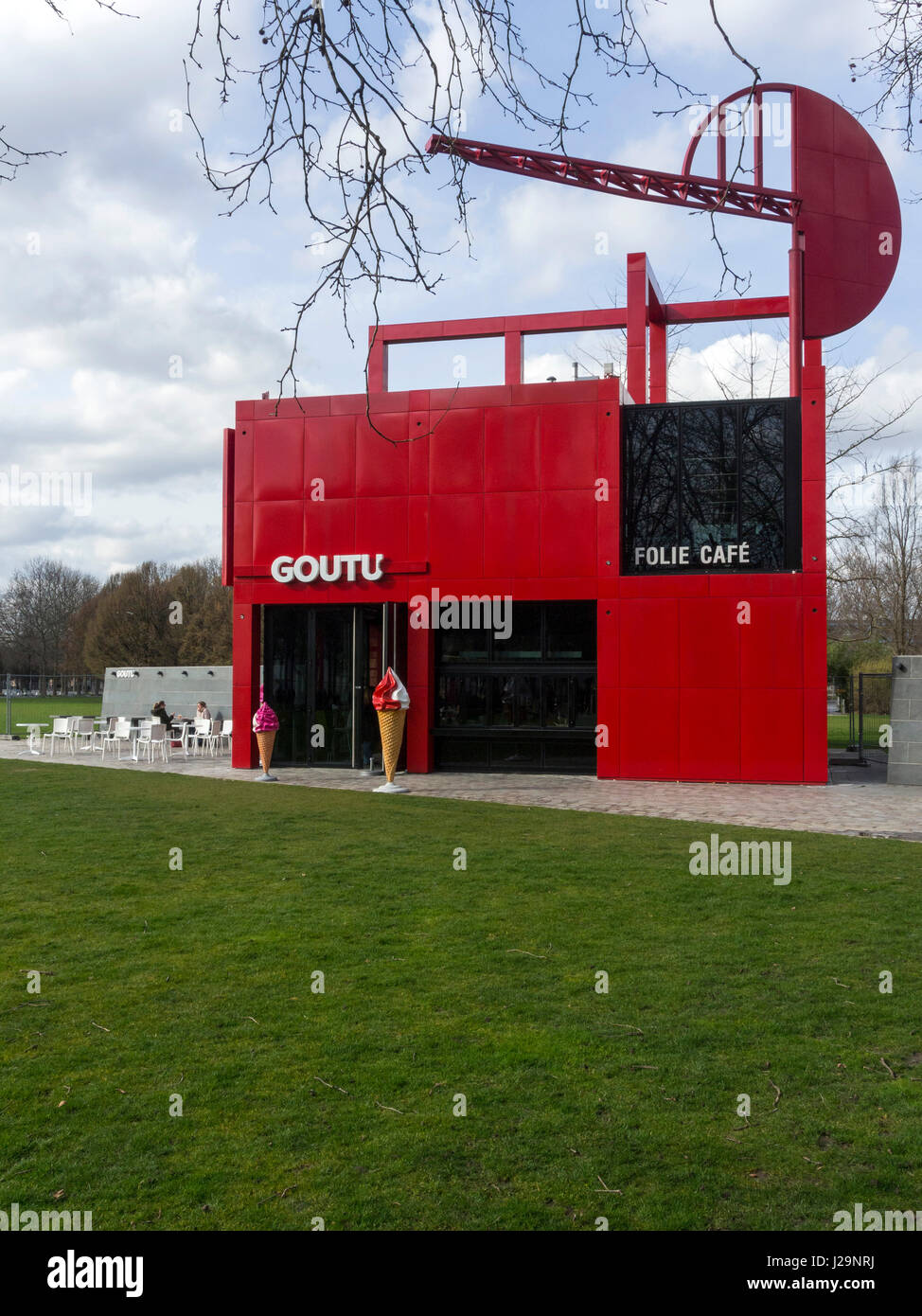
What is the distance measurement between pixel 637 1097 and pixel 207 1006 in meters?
2.45

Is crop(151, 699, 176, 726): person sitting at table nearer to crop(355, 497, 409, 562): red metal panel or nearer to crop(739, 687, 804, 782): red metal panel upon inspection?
crop(355, 497, 409, 562): red metal panel

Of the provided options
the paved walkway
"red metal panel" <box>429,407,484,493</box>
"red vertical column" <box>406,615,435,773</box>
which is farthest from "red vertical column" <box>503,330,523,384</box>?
the paved walkway

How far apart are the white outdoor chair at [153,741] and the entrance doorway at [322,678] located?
2.50 meters

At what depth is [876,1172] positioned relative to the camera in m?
3.81

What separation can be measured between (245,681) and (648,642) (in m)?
7.69

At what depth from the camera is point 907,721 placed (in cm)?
1798

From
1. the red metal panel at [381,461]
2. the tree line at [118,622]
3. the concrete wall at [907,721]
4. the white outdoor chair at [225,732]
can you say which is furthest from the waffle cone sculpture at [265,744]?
the tree line at [118,622]

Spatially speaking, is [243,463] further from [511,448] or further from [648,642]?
[648,642]

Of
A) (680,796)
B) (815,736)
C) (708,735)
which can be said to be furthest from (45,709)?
(815,736)

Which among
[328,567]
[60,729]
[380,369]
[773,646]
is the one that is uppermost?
[380,369]

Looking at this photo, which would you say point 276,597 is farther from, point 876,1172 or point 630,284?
point 876,1172

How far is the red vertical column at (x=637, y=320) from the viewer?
20016mm

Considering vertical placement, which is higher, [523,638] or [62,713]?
[523,638]

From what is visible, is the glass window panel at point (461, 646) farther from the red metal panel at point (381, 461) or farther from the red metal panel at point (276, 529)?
the red metal panel at point (276, 529)
